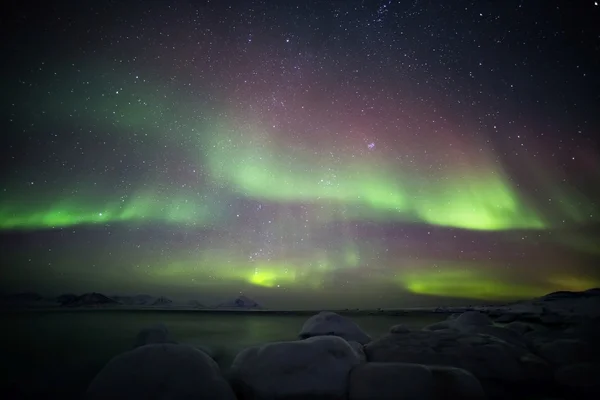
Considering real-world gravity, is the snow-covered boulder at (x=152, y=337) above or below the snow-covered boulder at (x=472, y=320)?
below

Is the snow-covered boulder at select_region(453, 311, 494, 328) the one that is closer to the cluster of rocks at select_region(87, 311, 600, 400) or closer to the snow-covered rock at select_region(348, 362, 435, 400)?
the cluster of rocks at select_region(87, 311, 600, 400)

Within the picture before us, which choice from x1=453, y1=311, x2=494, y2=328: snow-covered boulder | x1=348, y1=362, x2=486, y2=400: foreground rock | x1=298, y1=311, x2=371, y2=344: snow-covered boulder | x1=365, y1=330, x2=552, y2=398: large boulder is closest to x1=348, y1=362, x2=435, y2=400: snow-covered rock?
x1=348, y1=362, x2=486, y2=400: foreground rock

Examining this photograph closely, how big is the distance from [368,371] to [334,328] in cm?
1043

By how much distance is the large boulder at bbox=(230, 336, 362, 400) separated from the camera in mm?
7926

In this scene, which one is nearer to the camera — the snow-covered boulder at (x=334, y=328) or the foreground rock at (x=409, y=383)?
the foreground rock at (x=409, y=383)

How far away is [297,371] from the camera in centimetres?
821

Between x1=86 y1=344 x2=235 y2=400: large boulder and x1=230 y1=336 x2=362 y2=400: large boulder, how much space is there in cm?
106

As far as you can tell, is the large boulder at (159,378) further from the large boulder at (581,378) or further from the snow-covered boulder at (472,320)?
the snow-covered boulder at (472,320)

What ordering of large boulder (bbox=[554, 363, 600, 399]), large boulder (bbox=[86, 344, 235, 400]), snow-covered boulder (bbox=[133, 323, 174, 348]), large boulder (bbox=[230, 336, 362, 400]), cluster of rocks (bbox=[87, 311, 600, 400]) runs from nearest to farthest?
large boulder (bbox=[86, 344, 235, 400]), cluster of rocks (bbox=[87, 311, 600, 400]), large boulder (bbox=[230, 336, 362, 400]), large boulder (bbox=[554, 363, 600, 399]), snow-covered boulder (bbox=[133, 323, 174, 348])

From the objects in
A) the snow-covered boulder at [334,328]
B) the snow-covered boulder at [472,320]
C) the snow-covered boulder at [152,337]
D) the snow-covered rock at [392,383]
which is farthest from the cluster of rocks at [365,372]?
the snow-covered boulder at [152,337]

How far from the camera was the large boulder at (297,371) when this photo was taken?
793cm

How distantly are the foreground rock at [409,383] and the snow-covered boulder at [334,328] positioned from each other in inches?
365

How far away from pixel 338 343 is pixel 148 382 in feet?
13.9

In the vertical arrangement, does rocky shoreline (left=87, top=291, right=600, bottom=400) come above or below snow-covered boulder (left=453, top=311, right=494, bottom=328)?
below
